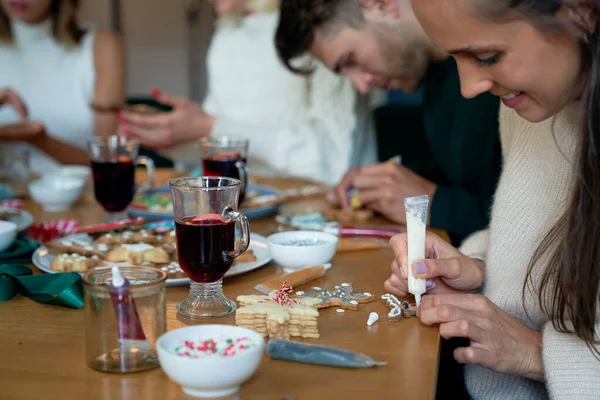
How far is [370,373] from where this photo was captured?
853 mm

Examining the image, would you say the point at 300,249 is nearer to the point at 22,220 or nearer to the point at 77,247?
the point at 77,247

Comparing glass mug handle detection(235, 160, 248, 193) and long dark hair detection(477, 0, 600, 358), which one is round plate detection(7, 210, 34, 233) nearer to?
glass mug handle detection(235, 160, 248, 193)

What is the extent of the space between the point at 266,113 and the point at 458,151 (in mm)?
1206

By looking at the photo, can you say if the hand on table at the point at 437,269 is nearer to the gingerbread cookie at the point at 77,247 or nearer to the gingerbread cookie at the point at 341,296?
the gingerbread cookie at the point at 341,296

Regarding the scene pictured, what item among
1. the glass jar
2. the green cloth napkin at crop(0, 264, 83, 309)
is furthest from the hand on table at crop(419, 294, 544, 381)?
the green cloth napkin at crop(0, 264, 83, 309)

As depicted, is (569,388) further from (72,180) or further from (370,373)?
(72,180)

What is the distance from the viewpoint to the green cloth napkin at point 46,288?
1056mm

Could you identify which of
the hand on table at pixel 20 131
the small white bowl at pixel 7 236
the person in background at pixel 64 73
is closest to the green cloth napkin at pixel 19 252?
the small white bowl at pixel 7 236

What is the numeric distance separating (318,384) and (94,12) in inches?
207

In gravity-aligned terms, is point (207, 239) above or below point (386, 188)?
above

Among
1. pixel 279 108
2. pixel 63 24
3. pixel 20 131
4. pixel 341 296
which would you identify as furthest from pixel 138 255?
pixel 63 24

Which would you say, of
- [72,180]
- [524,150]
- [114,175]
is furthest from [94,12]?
[524,150]

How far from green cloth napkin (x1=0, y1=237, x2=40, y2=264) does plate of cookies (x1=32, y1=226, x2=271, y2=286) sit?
0.02 m

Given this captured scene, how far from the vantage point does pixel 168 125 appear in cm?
258
